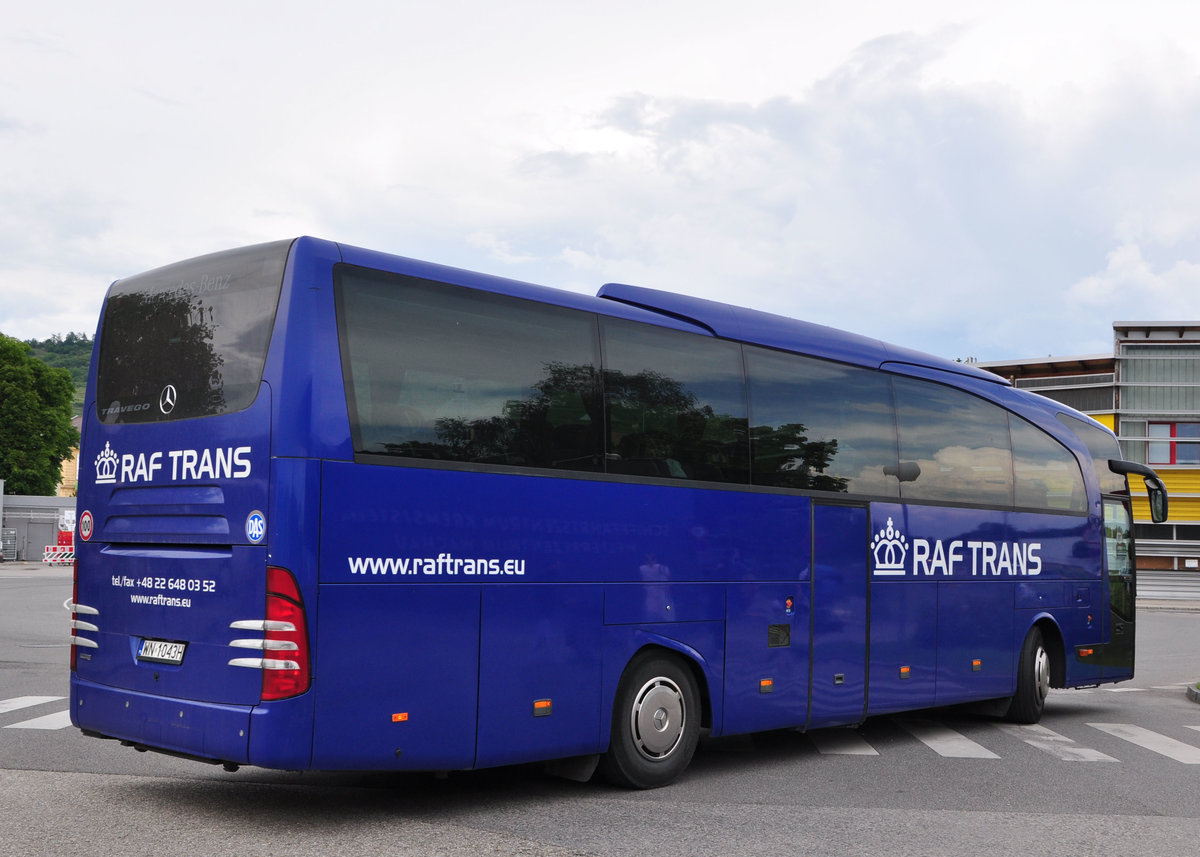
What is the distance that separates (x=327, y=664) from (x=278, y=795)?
179 centimetres

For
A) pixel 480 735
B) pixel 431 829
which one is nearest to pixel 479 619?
pixel 480 735

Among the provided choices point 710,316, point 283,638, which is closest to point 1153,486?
point 710,316

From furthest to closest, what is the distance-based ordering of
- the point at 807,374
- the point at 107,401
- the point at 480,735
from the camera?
the point at 807,374 < the point at 107,401 < the point at 480,735

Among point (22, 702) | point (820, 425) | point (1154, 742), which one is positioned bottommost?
point (1154, 742)

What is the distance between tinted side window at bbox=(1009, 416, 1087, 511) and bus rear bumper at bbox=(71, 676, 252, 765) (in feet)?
29.1

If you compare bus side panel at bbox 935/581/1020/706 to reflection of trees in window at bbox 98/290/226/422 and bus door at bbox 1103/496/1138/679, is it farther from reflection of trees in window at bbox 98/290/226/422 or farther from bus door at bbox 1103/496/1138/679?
reflection of trees in window at bbox 98/290/226/422

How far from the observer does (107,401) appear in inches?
320

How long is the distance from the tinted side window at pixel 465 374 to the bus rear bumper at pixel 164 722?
1.64 metres

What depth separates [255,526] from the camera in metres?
6.90

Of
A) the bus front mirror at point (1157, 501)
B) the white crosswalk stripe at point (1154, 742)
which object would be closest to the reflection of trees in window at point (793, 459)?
the white crosswalk stripe at point (1154, 742)

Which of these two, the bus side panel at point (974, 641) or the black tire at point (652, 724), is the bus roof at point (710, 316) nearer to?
the bus side panel at point (974, 641)

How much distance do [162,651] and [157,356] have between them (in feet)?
5.89

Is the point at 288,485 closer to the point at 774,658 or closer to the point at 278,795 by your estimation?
the point at 278,795

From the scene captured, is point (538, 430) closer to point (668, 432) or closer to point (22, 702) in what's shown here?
point (668, 432)
